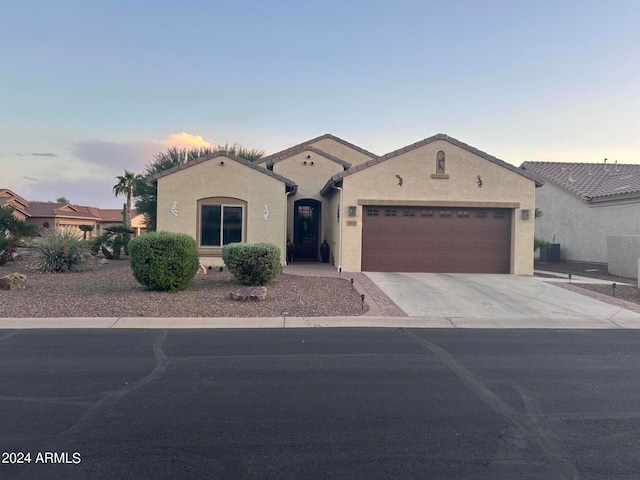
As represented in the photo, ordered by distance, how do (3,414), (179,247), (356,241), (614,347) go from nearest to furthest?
(3,414) → (614,347) → (179,247) → (356,241)

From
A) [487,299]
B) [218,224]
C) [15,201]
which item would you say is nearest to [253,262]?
[487,299]

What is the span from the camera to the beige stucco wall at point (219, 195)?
58.3ft

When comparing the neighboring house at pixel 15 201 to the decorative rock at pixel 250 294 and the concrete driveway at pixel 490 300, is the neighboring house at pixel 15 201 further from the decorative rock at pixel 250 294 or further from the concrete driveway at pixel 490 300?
the concrete driveway at pixel 490 300

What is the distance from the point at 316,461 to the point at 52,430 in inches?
96.3

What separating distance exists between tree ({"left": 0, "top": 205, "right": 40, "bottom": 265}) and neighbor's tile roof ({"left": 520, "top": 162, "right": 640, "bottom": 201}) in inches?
827

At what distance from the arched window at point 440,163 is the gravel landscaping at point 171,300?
561 cm

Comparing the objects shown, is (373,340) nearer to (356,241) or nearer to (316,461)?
(316,461)

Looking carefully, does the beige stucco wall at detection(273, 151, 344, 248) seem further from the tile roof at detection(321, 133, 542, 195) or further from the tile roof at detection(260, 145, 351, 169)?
the tile roof at detection(321, 133, 542, 195)

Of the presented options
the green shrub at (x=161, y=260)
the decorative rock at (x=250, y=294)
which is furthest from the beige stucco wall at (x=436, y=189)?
the green shrub at (x=161, y=260)

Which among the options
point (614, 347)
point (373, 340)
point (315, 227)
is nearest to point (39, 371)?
point (373, 340)

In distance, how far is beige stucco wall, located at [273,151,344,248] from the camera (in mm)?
21828

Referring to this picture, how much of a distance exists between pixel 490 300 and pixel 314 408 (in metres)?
8.04

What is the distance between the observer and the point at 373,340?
25.9ft

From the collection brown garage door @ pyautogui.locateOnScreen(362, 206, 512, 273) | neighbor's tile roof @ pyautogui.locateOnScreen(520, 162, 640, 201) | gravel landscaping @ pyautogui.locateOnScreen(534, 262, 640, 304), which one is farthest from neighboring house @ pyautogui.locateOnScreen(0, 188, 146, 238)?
gravel landscaping @ pyautogui.locateOnScreen(534, 262, 640, 304)
